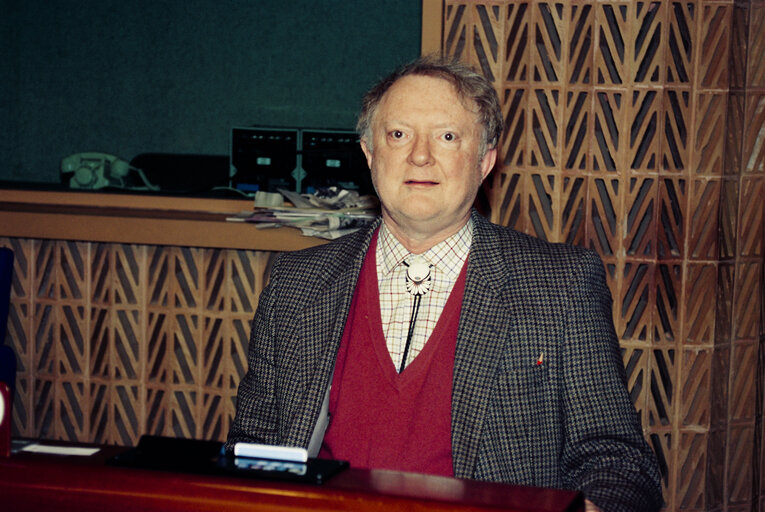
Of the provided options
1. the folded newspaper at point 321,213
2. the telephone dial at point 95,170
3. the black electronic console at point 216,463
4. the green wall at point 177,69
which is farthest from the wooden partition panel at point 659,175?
the green wall at point 177,69

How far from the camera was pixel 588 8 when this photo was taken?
97.4 inches

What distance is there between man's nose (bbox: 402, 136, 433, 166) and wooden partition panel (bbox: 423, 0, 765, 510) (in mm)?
967

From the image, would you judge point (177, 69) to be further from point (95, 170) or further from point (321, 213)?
point (321, 213)

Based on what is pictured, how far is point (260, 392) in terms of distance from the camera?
1.73 meters

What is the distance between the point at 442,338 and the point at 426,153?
0.32 metres

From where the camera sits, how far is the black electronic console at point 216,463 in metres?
0.85

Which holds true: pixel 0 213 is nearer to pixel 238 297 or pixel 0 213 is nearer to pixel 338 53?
pixel 238 297

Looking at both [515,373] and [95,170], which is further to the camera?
[95,170]

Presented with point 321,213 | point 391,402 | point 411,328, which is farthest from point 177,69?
point 391,402

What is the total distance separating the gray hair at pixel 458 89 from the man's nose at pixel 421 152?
0.11 m

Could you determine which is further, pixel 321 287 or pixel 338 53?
pixel 338 53

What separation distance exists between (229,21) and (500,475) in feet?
12.5

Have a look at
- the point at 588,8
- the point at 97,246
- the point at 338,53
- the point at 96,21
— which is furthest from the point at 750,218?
the point at 96,21

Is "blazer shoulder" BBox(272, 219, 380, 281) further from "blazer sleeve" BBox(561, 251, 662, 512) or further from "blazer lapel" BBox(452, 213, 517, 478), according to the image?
"blazer sleeve" BBox(561, 251, 662, 512)
